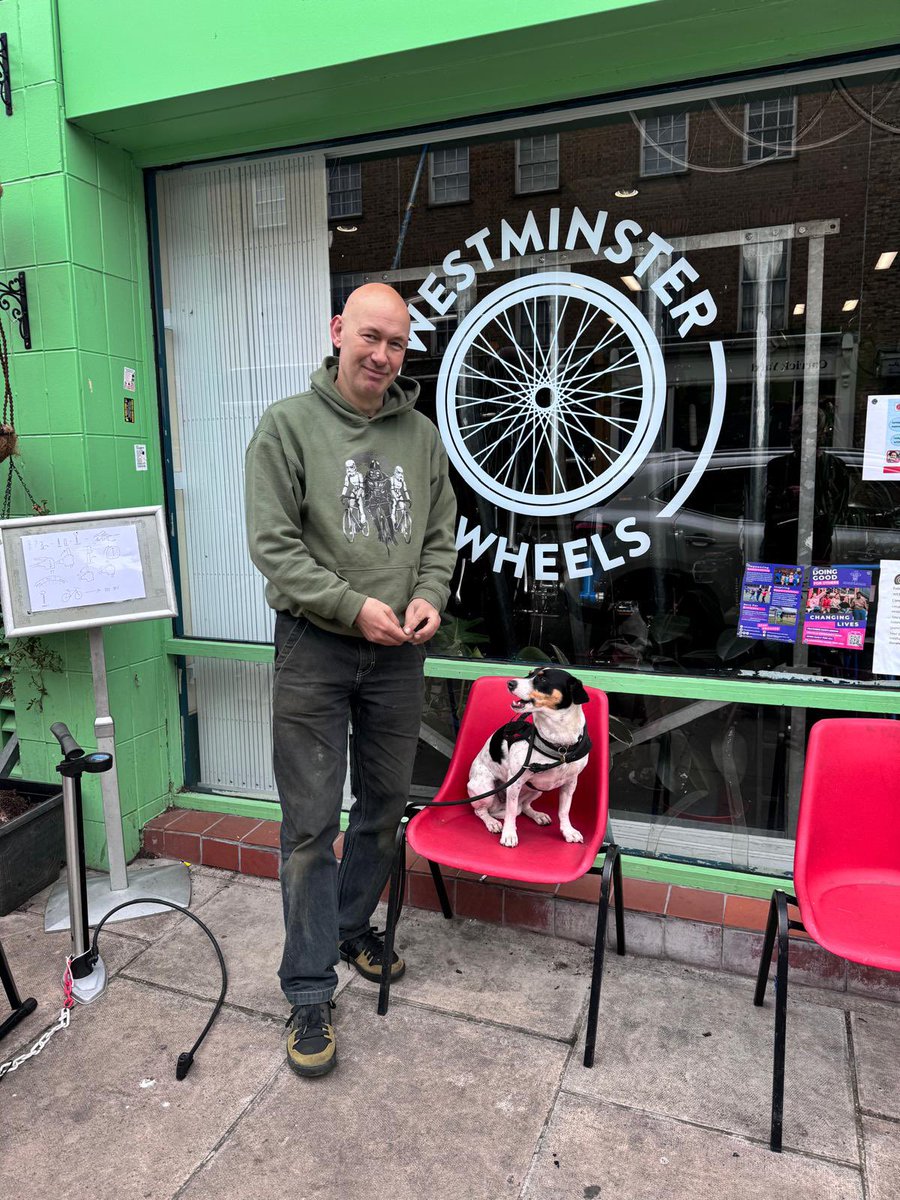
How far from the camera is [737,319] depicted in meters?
3.07

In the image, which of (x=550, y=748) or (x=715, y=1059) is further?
(x=550, y=748)

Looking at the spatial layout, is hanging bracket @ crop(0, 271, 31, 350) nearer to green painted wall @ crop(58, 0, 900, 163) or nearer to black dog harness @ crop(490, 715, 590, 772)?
green painted wall @ crop(58, 0, 900, 163)

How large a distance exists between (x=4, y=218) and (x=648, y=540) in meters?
3.04

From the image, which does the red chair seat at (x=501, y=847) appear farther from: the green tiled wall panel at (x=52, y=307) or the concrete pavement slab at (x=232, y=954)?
the green tiled wall panel at (x=52, y=307)

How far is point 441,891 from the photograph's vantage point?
3195mm

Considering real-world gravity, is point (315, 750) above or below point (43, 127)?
below

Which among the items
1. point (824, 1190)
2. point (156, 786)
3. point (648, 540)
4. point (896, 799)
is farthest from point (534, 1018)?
point (156, 786)

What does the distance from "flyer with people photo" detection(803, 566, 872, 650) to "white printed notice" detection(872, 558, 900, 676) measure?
0.15 feet

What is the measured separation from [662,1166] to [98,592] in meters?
2.75

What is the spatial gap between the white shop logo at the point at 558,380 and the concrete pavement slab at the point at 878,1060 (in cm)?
182

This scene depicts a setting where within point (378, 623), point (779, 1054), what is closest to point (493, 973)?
point (779, 1054)

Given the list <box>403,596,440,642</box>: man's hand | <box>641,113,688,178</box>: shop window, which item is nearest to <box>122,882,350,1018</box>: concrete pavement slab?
<box>403,596,440,642</box>: man's hand

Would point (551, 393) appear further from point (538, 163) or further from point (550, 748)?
point (550, 748)

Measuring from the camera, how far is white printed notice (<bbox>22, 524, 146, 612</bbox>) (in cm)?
317
